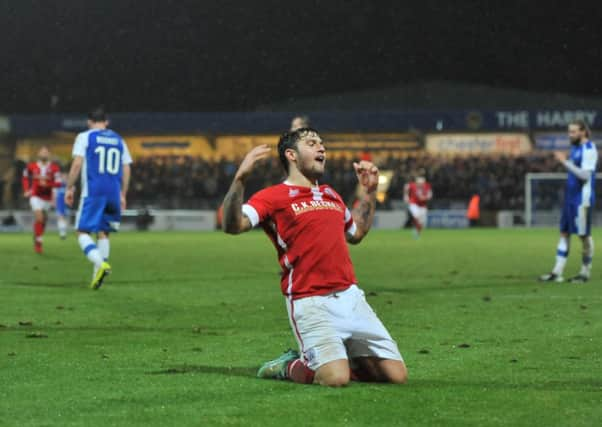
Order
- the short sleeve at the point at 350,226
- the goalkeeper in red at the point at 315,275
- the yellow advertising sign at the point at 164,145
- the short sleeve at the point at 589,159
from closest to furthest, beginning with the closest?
the goalkeeper in red at the point at 315,275 → the short sleeve at the point at 350,226 → the short sleeve at the point at 589,159 → the yellow advertising sign at the point at 164,145

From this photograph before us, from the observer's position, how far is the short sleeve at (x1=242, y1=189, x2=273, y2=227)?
265 inches

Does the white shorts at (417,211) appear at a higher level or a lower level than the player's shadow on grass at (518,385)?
lower

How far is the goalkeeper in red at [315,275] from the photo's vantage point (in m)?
6.66

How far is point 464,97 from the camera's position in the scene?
49.5 metres

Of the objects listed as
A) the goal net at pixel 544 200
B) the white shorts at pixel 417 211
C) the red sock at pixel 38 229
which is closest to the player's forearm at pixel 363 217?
the red sock at pixel 38 229

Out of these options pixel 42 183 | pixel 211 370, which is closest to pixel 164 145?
pixel 42 183

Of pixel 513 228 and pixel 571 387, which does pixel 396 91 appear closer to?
pixel 513 228

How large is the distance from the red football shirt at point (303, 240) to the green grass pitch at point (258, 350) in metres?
0.69

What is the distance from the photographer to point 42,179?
85.3 feet

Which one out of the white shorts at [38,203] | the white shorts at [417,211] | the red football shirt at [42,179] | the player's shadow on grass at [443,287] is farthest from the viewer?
the white shorts at [417,211]

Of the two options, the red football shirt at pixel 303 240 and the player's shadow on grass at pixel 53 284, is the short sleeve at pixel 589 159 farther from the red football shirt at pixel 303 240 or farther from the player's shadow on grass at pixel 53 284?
the red football shirt at pixel 303 240

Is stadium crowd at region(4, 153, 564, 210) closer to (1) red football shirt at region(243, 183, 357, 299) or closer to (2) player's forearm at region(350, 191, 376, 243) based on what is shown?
(2) player's forearm at region(350, 191, 376, 243)

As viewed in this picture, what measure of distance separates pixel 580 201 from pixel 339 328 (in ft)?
29.8

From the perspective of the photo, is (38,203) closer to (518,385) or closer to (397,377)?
(397,377)
